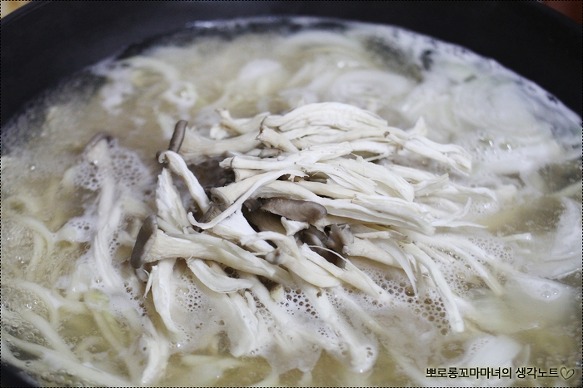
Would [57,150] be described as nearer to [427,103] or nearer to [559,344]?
[427,103]

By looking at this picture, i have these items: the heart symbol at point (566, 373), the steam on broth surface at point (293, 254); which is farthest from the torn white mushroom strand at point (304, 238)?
the heart symbol at point (566, 373)

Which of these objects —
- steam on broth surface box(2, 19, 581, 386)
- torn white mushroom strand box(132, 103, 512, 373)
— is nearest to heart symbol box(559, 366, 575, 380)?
steam on broth surface box(2, 19, 581, 386)

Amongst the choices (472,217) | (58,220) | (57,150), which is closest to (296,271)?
(472,217)

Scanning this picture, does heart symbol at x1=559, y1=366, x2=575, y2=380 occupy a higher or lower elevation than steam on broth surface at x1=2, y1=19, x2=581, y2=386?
lower

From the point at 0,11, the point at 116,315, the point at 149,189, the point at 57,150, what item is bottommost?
the point at 116,315

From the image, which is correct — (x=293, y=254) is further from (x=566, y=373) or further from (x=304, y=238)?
(x=566, y=373)

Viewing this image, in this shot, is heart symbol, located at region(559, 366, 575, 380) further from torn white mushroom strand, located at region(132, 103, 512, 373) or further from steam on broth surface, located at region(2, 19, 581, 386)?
torn white mushroom strand, located at region(132, 103, 512, 373)
